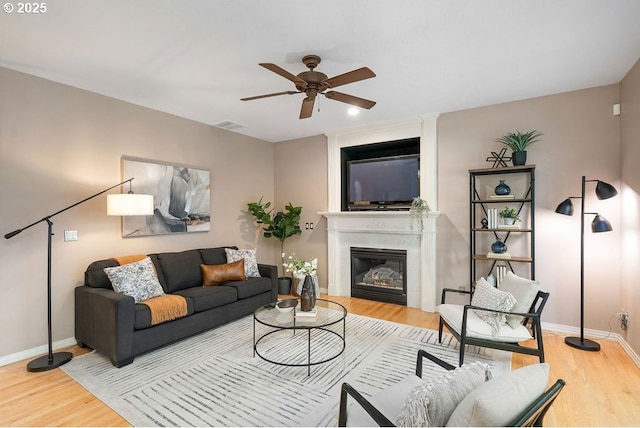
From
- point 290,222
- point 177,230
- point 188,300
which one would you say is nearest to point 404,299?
point 290,222

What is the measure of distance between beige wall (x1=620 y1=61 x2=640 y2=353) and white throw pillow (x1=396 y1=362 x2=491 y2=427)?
2.80m

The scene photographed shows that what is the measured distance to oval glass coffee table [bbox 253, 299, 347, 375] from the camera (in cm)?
278

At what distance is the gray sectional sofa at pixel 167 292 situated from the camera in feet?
9.10

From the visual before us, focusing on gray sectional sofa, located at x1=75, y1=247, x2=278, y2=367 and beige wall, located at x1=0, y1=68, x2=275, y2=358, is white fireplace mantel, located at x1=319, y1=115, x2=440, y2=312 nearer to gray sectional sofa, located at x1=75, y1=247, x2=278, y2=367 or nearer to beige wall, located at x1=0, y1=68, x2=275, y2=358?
gray sectional sofa, located at x1=75, y1=247, x2=278, y2=367

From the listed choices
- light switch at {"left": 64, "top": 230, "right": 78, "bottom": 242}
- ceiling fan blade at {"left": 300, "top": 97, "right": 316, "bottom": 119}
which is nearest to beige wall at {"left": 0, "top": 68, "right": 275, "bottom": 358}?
light switch at {"left": 64, "top": 230, "right": 78, "bottom": 242}

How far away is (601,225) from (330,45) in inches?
125

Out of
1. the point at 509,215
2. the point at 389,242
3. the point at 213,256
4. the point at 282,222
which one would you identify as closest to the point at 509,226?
the point at 509,215

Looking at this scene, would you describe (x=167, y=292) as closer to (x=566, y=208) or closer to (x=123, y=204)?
(x=123, y=204)

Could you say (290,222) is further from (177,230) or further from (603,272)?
(603,272)

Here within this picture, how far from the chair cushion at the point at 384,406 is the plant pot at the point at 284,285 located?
12.0 ft

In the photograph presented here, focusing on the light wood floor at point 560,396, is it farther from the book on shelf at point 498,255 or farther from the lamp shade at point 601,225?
the lamp shade at point 601,225

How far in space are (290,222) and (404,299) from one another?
7.43ft

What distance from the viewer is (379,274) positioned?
5.07 m

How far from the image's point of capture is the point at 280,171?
19.4 ft
